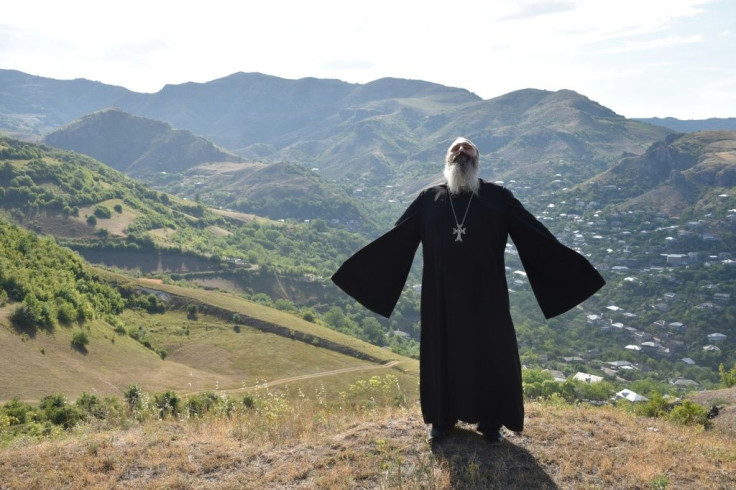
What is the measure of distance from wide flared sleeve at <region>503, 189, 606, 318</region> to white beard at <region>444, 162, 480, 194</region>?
468 mm

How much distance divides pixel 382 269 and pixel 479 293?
5.60 feet

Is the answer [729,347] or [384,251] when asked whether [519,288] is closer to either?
[729,347]

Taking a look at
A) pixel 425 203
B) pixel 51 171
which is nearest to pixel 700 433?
pixel 425 203

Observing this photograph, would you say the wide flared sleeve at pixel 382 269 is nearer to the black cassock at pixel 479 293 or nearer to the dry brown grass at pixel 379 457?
the black cassock at pixel 479 293

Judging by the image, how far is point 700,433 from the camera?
9109 mm

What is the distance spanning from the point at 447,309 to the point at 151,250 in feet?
474

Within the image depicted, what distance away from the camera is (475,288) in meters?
7.35

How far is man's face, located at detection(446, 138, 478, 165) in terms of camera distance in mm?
7516

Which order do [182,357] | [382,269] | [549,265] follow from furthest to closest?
[182,357] < [382,269] < [549,265]

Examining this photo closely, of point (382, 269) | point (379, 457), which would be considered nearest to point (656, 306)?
point (382, 269)

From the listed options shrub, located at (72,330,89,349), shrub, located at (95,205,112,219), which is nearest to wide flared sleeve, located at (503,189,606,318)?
shrub, located at (72,330,89,349)

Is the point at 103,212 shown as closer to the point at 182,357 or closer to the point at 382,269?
the point at 182,357

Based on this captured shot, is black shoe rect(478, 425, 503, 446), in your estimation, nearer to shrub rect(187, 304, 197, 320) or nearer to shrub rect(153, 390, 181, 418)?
shrub rect(153, 390, 181, 418)

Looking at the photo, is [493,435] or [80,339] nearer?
[493,435]
